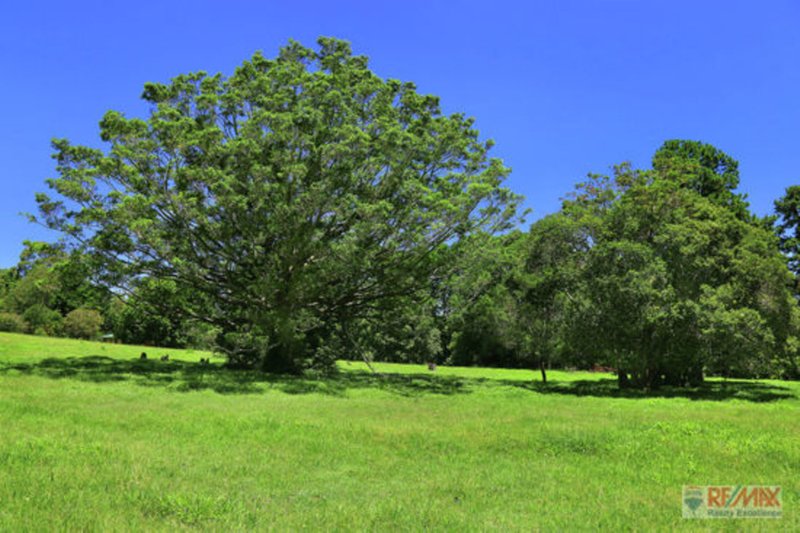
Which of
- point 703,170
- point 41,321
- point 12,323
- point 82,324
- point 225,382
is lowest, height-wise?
point 225,382

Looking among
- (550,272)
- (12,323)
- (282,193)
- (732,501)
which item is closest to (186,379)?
(282,193)

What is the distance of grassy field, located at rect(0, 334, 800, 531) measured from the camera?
19.8 feet

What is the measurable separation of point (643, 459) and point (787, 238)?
4372 centimetres

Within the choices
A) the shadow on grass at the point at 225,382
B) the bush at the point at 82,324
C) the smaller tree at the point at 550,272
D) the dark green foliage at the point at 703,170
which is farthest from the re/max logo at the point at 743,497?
the bush at the point at 82,324

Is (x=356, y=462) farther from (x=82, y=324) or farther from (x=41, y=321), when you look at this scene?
(x=41, y=321)

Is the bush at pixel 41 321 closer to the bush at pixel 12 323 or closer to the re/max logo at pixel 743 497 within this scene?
the bush at pixel 12 323

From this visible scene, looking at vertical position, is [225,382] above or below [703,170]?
below

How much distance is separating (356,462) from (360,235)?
15.3 m

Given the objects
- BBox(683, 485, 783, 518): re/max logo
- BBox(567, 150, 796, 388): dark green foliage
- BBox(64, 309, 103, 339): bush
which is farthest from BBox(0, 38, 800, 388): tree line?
BBox(64, 309, 103, 339): bush

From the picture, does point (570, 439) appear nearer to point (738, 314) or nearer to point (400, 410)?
point (400, 410)

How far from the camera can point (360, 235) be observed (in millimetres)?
23484

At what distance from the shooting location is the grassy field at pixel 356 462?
6047mm

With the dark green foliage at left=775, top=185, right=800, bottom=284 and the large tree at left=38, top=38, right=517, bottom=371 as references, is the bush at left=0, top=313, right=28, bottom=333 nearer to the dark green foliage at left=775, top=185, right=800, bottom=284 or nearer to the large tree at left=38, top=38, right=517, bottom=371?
the large tree at left=38, top=38, right=517, bottom=371

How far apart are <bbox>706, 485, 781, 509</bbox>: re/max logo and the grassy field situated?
10.3 inches
